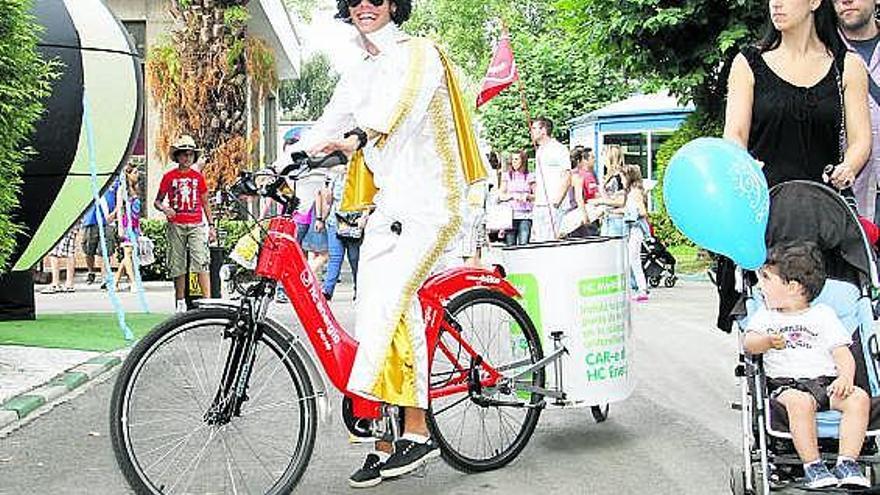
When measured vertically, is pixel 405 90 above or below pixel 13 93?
below

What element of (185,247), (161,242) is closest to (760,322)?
(185,247)

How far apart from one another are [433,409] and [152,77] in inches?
732

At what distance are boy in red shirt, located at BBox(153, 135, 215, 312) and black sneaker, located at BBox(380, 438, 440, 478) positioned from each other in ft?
27.4

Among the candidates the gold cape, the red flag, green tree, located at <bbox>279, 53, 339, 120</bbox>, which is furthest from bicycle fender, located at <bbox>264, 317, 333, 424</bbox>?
green tree, located at <bbox>279, 53, 339, 120</bbox>

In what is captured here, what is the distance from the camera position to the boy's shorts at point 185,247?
13875 mm

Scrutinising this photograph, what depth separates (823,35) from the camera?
5.54 meters

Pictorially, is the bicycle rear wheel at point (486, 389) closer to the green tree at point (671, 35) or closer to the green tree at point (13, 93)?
the green tree at point (13, 93)

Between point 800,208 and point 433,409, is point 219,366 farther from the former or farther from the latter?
point 800,208

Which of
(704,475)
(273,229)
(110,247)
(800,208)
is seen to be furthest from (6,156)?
(110,247)

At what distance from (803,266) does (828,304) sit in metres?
0.27

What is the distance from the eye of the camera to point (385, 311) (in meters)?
5.65

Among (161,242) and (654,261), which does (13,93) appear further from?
(161,242)

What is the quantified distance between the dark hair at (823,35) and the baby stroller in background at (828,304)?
707 mm

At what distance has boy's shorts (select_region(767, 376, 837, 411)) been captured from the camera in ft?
15.9
